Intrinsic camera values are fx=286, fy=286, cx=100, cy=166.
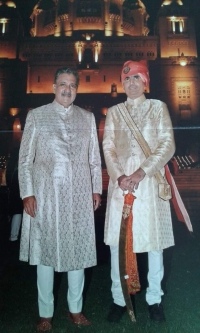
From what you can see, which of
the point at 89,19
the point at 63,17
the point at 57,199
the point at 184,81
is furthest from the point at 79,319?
the point at 63,17

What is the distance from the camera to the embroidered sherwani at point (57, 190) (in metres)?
2.42

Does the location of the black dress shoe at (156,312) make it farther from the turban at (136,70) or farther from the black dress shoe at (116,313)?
the turban at (136,70)

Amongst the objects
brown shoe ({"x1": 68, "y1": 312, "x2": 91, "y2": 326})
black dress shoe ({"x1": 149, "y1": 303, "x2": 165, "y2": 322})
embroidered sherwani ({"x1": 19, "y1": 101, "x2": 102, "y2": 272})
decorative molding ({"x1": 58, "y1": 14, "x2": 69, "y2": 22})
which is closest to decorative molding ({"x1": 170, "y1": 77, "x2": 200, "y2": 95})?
decorative molding ({"x1": 58, "y1": 14, "x2": 69, "y2": 22})

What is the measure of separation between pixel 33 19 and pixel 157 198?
43.0 metres

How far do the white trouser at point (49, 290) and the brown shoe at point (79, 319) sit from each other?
0.03 meters

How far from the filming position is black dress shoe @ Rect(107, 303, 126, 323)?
95.5 inches

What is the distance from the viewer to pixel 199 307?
8.73 feet

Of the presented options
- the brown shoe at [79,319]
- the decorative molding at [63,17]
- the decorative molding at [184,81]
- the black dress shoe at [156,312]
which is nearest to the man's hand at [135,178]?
the black dress shoe at [156,312]

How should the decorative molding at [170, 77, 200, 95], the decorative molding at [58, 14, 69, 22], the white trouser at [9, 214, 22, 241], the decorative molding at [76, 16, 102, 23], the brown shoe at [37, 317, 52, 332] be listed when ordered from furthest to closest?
the decorative molding at [58, 14, 69, 22] < the decorative molding at [76, 16, 102, 23] < the decorative molding at [170, 77, 200, 95] < the white trouser at [9, 214, 22, 241] < the brown shoe at [37, 317, 52, 332]

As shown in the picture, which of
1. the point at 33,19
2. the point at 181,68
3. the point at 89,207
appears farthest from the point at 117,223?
the point at 33,19

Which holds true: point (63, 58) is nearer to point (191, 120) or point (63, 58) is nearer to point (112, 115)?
point (191, 120)

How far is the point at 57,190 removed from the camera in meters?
2.45

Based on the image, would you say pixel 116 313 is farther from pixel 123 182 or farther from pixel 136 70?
pixel 136 70

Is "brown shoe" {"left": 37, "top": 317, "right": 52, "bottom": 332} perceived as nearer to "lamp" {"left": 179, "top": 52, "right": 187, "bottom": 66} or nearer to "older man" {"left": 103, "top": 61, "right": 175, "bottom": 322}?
"older man" {"left": 103, "top": 61, "right": 175, "bottom": 322}
